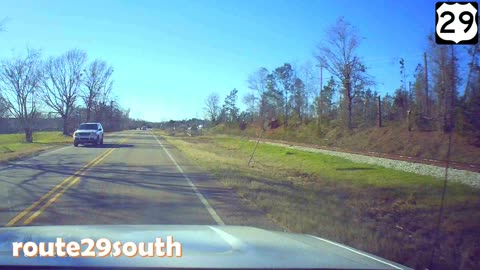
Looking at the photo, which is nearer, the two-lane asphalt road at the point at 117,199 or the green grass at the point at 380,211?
the green grass at the point at 380,211

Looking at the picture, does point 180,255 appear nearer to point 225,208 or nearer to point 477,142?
point 225,208

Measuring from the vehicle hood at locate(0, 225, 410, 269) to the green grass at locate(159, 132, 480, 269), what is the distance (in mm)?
3005

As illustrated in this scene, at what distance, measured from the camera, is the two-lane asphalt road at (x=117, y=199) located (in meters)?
8.62

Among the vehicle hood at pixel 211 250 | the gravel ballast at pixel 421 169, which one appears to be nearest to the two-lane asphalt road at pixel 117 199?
the vehicle hood at pixel 211 250

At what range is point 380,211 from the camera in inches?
482

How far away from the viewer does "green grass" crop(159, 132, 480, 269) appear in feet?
24.7

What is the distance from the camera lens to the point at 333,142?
4144cm

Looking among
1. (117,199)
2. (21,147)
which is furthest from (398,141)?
(21,147)

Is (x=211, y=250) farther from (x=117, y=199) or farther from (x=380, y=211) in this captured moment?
(x=380, y=211)

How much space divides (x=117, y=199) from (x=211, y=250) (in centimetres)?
778

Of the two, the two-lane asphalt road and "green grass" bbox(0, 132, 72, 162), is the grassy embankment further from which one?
"green grass" bbox(0, 132, 72, 162)

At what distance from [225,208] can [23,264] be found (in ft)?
23.2

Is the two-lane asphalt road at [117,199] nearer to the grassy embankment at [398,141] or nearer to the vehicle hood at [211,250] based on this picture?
the vehicle hood at [211,250]

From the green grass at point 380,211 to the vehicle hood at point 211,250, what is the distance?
3005mm
